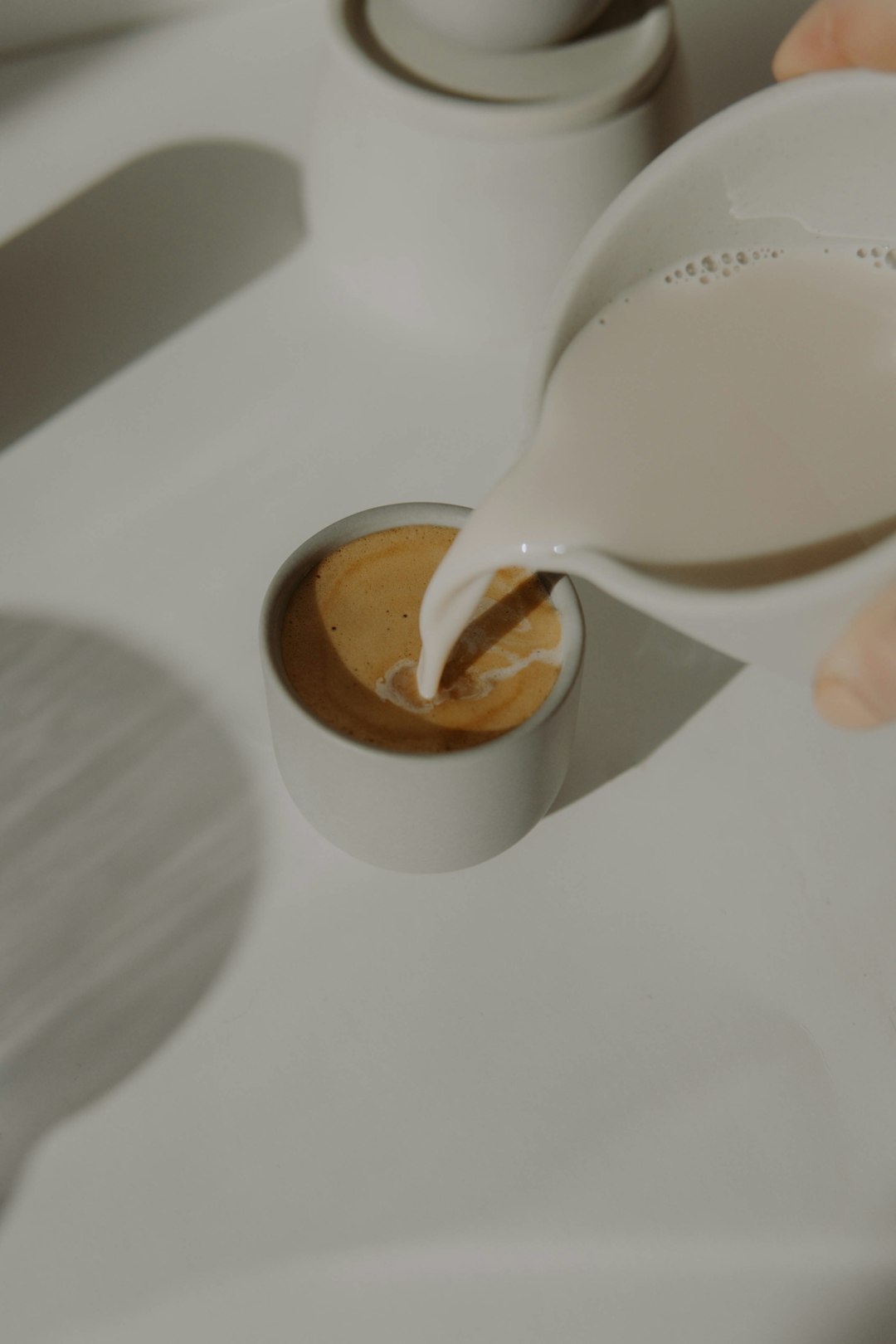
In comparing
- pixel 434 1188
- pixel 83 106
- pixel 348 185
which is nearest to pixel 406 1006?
pixel 434 1188

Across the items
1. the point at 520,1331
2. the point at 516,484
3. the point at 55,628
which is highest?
the point at 516,484

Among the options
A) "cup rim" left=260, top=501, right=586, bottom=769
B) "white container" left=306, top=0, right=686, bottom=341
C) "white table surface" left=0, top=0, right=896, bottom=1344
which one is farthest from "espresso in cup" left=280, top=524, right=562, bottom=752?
"white container" left=306, top=0, right=686, bottom=341

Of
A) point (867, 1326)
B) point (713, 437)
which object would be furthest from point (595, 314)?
point (867, 1326)

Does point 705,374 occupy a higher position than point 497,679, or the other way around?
point 705,374

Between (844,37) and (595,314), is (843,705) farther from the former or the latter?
(844,37)

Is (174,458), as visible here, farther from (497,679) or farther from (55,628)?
(497,679)

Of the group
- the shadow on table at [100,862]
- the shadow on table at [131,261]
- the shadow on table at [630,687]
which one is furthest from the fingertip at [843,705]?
A: the shadow on table at [131,261]
